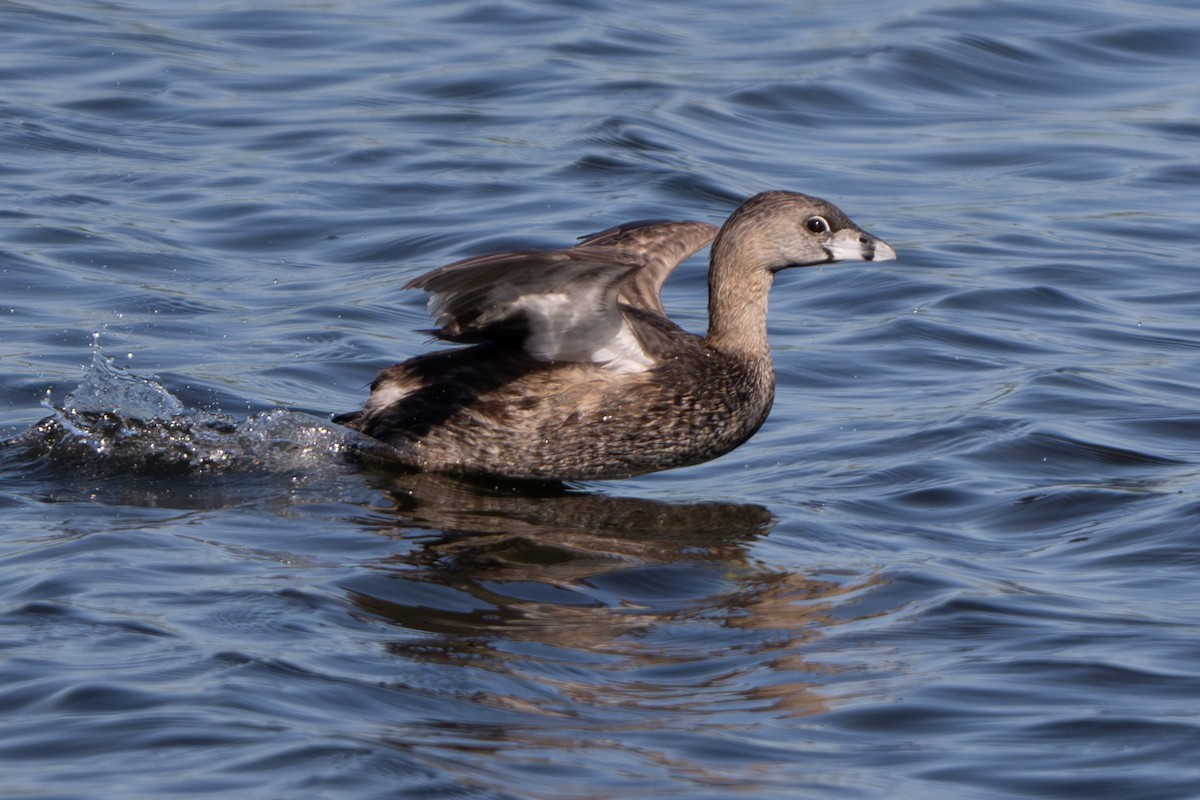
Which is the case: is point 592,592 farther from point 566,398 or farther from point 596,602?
point 566,398

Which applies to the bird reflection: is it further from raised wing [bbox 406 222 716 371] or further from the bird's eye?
the bird's eye

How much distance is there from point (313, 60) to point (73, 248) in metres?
4.31

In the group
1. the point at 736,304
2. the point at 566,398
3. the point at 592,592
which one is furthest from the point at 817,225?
the point at 592,592

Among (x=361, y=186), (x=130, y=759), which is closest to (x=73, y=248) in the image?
(x=361, y=186)

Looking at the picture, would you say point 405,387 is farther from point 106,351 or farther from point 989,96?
point 989,96

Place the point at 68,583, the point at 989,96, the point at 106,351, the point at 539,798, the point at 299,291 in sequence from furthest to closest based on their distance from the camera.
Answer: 1. the point at 989,96
2. the point at 299,291
3. the point at 106,351
4. the point at 68,583
5. the point at 539,798

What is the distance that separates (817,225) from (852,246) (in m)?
0.16

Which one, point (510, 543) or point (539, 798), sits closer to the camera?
point (539, 798)

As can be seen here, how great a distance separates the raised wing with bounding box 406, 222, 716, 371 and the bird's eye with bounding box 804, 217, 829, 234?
71cm

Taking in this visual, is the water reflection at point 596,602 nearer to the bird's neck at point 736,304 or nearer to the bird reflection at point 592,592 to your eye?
the bird reflection at point 592,592

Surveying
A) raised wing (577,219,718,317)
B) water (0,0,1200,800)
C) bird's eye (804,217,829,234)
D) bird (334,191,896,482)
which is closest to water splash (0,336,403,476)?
water (0,0,1200,800)

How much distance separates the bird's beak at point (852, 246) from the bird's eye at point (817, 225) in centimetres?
4

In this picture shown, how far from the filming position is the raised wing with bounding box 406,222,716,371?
6.38 m

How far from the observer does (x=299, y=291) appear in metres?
9.80
